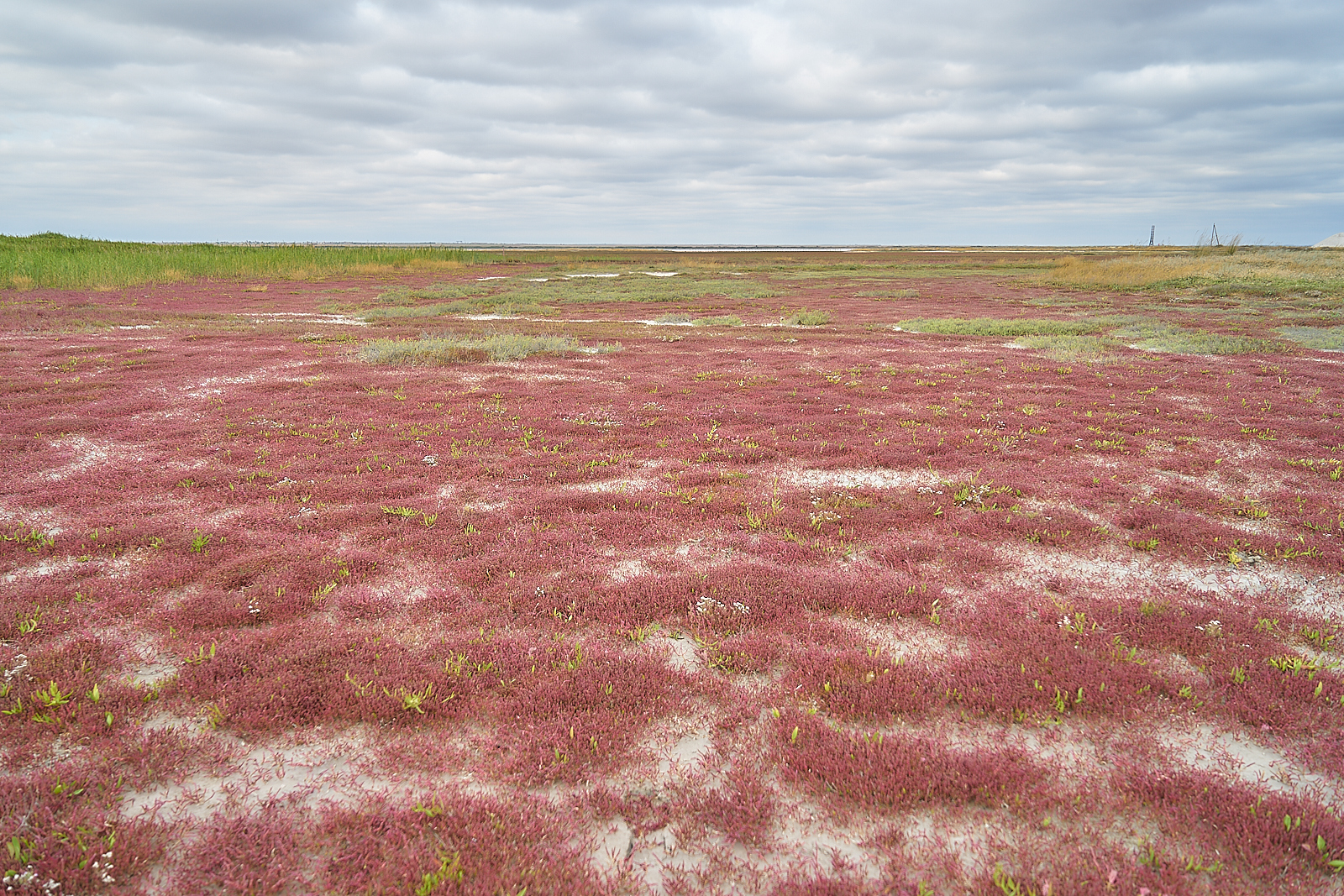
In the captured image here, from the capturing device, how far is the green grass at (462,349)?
74.1 ft

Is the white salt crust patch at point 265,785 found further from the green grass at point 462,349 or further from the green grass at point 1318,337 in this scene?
the green grass at point 1318,337

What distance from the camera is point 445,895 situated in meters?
3.65

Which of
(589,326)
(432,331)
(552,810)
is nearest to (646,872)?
(552,810)

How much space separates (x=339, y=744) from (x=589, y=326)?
29.8m

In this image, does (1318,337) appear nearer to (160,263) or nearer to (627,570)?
(627,570)

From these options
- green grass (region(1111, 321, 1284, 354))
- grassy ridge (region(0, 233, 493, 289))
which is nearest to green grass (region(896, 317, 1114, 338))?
green grass (region(1111, 321, 1284, 354))

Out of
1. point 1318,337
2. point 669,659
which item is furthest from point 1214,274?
point 669,659

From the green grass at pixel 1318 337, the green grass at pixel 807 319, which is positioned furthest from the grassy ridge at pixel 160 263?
the green grass at pixel 1318 337

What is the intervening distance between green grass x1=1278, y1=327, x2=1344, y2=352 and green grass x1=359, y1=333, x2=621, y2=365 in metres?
26.2

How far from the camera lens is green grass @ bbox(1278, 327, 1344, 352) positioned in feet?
83.2

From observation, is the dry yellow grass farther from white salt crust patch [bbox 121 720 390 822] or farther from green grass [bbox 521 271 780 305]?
white salt crust patch [bbox 121 720 390 822]

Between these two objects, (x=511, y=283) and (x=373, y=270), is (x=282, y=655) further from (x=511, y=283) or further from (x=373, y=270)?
(x=373, y=270)

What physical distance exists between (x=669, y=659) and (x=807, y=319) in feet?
104

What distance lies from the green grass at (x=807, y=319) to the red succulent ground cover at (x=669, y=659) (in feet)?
72.0
